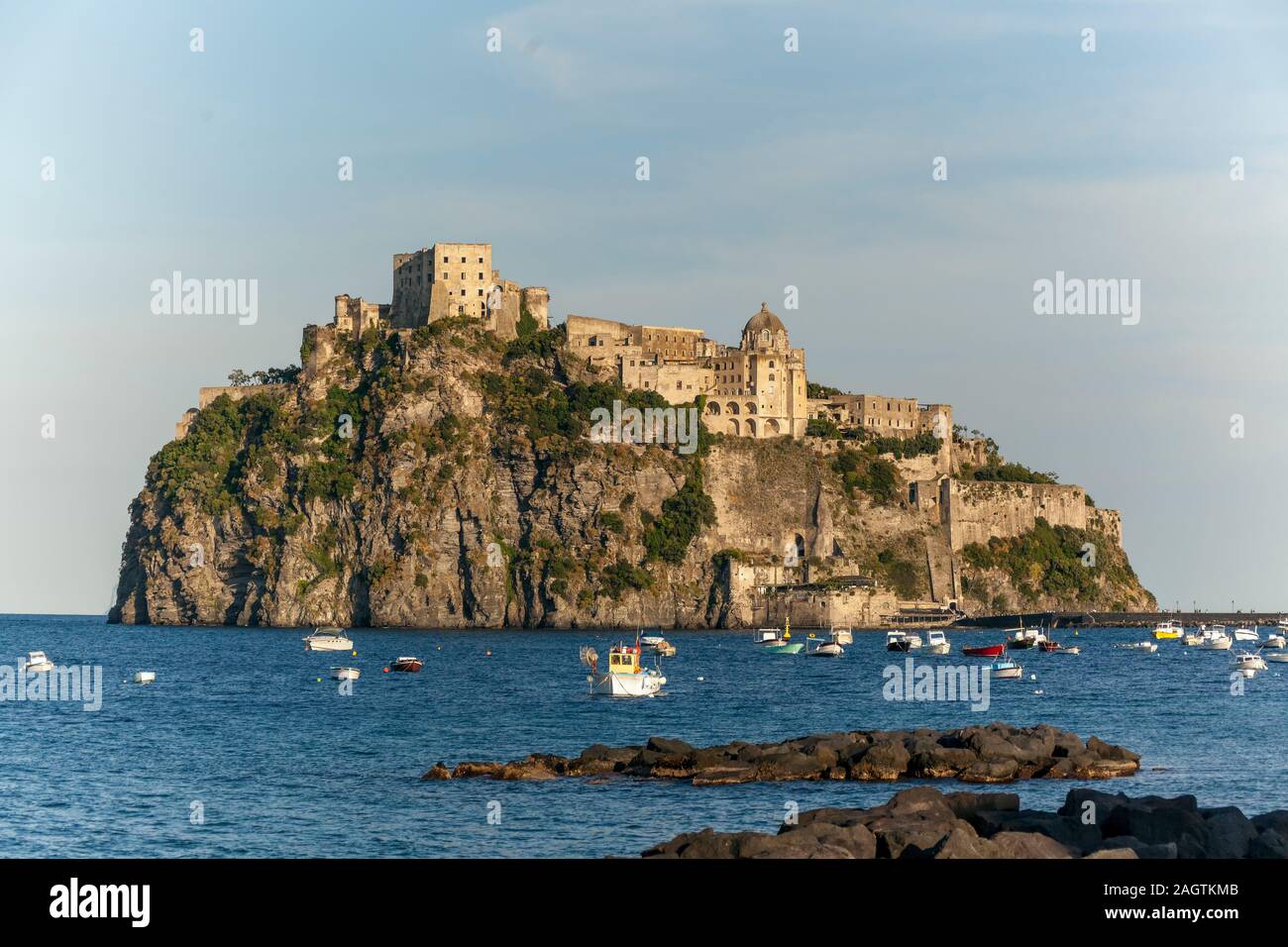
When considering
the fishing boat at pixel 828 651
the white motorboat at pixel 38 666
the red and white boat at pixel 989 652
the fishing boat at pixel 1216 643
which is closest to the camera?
the white motorboat at pixel 38 666

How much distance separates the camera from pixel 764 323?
16188 cm

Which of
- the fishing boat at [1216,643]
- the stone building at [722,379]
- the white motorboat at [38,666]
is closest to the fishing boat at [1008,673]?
the fishing boat at [1216,643]

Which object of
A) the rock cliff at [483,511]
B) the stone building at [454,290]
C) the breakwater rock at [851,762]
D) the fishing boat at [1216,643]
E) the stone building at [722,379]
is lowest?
the fishing boat at [1216,643]

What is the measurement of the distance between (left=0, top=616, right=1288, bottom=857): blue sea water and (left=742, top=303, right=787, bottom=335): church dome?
61.2 m

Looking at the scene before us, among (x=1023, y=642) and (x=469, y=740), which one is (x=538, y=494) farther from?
(x=469, y=740)

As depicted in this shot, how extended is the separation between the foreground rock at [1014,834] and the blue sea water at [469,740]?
14.8 feet

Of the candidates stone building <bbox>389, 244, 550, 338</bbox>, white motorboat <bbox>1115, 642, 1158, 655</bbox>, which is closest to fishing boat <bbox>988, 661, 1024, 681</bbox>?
white motorboat <bbox>1115, 642, 1158, 655</bbox>

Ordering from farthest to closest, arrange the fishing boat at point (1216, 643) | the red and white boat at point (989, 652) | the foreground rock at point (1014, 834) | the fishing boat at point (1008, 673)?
1. the fishing boat at point (1216, 643)
2. the red and white boat at point (989, 652)
3. the fishing boat at point (1008, 673)
4. the foreground rock at point (1014, 834)

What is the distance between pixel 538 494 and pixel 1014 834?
11198cm

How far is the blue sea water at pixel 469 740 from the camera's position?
35375mm

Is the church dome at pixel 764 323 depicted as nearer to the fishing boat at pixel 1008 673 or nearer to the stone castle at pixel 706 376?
the stone castle at pixel 706 376

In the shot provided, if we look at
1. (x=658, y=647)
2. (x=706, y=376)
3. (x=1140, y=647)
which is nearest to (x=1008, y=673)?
(x=658, y=647)
